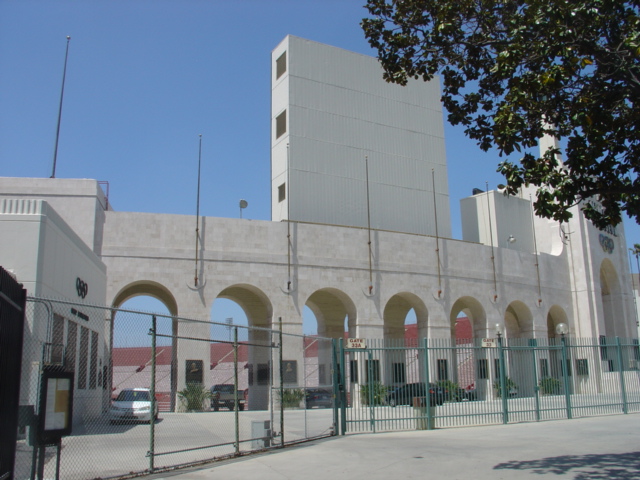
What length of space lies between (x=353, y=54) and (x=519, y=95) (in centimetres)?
3046

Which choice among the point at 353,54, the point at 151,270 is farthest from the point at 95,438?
the point at 353,54

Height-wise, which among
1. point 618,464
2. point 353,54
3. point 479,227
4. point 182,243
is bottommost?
point 618,464

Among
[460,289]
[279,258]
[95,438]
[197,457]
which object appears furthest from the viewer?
Answer: [460,289]

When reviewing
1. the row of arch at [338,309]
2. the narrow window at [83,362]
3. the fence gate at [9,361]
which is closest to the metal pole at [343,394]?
the narrow window at [83,362]

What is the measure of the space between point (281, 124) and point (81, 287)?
62.1 feet

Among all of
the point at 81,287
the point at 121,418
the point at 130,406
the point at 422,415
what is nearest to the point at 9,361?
the point at 121,418

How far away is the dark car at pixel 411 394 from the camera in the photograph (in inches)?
767

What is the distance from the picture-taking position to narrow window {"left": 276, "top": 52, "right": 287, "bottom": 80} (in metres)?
37.6

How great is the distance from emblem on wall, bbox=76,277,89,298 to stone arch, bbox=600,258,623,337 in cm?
4328

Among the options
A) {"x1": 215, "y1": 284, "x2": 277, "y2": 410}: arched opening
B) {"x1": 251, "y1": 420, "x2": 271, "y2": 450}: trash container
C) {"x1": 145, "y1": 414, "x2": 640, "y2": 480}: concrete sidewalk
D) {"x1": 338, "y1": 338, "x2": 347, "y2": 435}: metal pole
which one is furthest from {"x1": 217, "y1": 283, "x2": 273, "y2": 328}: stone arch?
{"x1": 251, "y1": 420, "x2": 271, "y2": 450}: trash container

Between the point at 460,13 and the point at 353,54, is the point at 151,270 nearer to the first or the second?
the point at 353,54

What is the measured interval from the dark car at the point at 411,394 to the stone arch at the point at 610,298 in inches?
1476

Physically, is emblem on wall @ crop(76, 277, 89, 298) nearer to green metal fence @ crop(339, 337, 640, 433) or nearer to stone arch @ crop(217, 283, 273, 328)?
green metal fence @ crop(339, 337, 640, 433)

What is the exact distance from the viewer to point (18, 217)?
16375 millimetres
